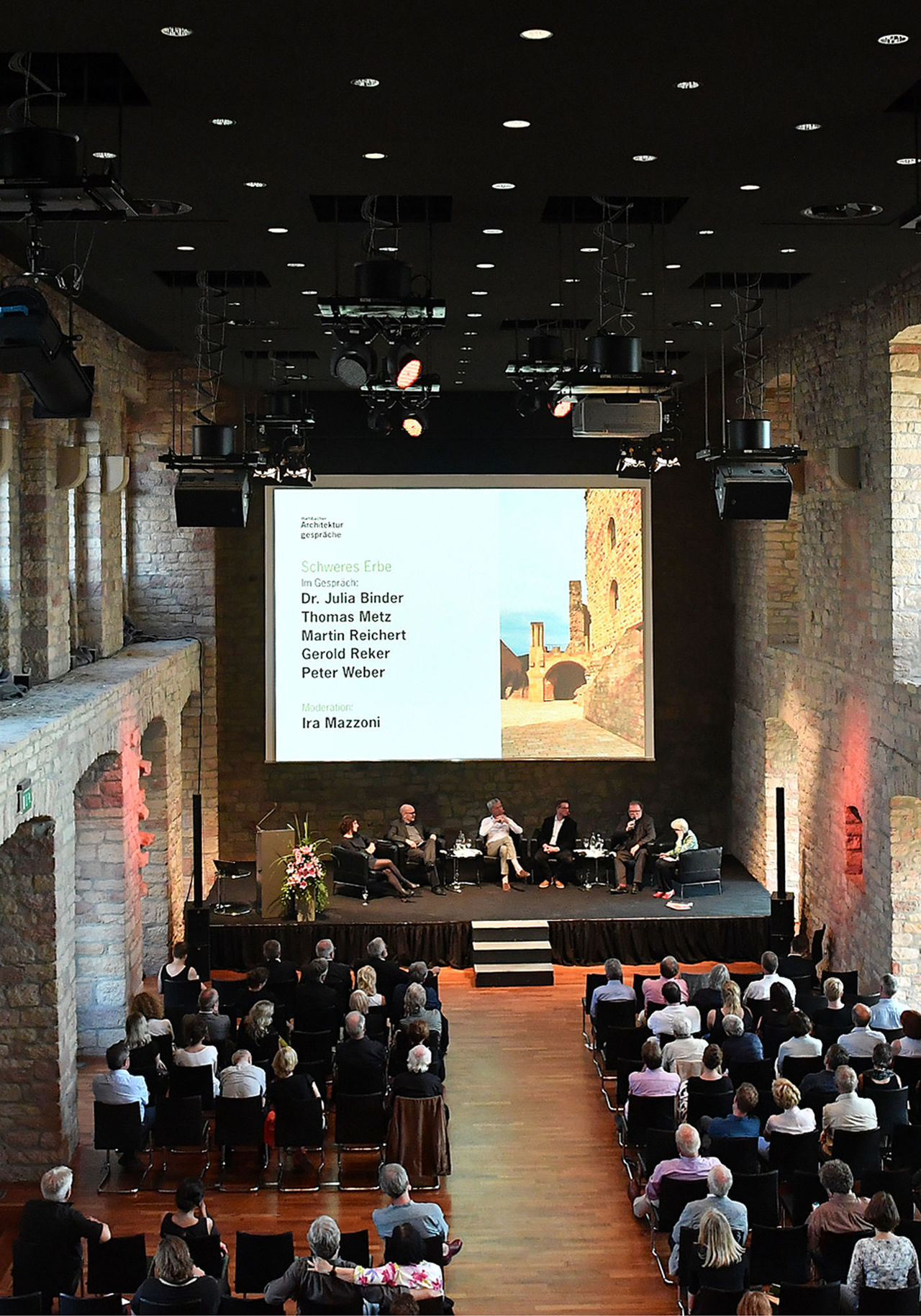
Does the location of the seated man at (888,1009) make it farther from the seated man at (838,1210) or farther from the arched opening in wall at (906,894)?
the seated man at (838,1210)

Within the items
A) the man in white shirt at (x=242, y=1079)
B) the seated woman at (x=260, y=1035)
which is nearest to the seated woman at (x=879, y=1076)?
the man in white shirt at (x=242, y=1079)

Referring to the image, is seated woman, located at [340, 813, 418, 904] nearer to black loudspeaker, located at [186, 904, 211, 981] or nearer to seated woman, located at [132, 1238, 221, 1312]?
black loudspeaker, located at [186, 904, 211, 981]

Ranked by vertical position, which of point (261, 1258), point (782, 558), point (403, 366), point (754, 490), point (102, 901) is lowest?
point (261, 1258)

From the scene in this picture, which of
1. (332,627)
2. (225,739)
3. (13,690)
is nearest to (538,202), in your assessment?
(13,690)

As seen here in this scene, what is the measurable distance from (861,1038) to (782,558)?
7418mm

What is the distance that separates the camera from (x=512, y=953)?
49.0ft

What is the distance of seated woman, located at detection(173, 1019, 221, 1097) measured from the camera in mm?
10086

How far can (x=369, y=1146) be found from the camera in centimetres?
1008

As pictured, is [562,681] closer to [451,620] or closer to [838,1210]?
[451,620]

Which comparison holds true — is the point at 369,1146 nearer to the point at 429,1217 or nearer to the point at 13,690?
the point at 429,1217

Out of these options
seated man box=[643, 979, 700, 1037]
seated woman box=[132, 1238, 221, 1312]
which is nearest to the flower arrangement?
seated man box=[643, 979, 700, 1037]

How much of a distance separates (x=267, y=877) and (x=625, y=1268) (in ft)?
25.0

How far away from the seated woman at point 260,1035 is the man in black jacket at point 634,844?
6365mm

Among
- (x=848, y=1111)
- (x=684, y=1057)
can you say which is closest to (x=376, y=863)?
(x=684, y=1057)
